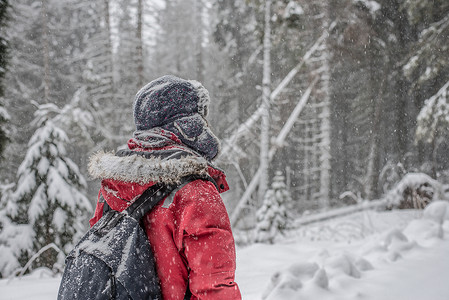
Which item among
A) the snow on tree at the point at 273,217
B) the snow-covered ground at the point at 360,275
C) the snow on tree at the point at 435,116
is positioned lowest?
the snow on tree at the point at 273,217

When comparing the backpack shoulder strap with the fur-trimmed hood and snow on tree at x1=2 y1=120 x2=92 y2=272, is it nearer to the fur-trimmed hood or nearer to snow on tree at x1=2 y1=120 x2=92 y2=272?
the fur-trimmed hood

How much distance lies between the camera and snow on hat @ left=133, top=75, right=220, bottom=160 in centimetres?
157

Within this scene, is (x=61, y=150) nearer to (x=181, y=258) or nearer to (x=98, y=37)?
(x=181, y=258)

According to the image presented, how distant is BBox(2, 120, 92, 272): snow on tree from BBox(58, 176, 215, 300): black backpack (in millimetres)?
5814

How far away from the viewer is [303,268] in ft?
13.1

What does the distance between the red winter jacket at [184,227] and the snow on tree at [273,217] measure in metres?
8.11

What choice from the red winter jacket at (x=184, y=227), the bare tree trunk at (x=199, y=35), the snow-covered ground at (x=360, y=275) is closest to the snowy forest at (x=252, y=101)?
the bare tree trunk at (x=199, y=35)

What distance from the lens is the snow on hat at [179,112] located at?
5.16ft

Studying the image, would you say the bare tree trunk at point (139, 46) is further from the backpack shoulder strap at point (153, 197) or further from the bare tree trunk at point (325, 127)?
the backpack shoulder strap at point (153, 197)

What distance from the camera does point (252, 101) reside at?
1277 centimetres

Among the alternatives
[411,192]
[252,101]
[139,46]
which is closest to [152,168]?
[252,101]

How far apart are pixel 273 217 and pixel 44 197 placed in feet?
19.0

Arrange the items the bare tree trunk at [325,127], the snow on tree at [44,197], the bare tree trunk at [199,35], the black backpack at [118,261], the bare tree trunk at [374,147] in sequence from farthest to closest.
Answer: the bare tree trunk at [199,35] < the bare tree trunk at [374,147] < the bare tree trunk at [325,127] < the snow on tree at [44,197] < the black backpack at [118,261]

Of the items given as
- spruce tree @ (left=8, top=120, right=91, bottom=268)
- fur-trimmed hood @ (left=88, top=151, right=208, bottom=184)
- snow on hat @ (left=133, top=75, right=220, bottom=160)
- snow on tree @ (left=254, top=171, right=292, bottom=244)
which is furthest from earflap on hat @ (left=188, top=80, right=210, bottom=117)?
snow on tree @ (left=254, top=171, right=292, bottom=244)
